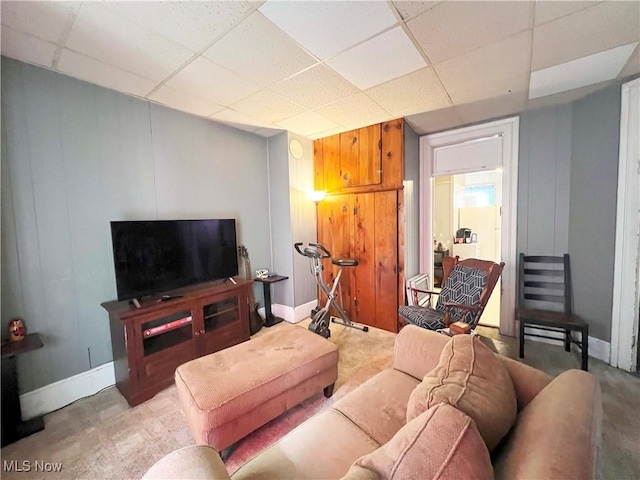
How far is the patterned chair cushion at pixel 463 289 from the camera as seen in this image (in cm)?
257

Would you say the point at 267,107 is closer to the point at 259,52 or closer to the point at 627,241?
the point at 259,52

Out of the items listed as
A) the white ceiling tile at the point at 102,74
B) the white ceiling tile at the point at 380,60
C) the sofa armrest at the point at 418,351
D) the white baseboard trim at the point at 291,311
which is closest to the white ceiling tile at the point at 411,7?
the white ceiling tile at the point at 380,60

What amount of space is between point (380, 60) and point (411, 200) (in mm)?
1848

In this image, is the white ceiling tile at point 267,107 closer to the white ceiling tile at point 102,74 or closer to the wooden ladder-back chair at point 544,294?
the white ceiling tile at point 102,74

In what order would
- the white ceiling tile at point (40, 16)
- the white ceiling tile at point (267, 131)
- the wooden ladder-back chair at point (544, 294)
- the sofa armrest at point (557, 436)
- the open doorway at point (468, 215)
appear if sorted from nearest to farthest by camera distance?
1. the sofa armrest at point (557, 436)
2. the white ceiling tile at point (40, 16)
3. the wooden ladder-back chair at point (544, 294)
4. the white ceiling tile at point (267, 131)
5. the open doorway at point (468, 215)

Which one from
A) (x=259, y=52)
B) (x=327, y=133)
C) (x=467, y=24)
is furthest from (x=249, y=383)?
(x=327, y=133)

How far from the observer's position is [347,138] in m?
3.59

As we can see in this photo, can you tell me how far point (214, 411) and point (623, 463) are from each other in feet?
7.55

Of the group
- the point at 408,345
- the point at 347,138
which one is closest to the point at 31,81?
the point at 347,138

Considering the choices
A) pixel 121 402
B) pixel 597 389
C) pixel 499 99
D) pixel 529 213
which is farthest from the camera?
pixel 529 213

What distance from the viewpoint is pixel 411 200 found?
348 cm

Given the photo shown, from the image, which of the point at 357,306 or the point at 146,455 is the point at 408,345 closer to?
the point at 146,455

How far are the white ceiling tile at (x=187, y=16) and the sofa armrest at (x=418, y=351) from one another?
212cm

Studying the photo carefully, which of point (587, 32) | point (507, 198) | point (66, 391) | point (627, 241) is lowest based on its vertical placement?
point (66, 391)
